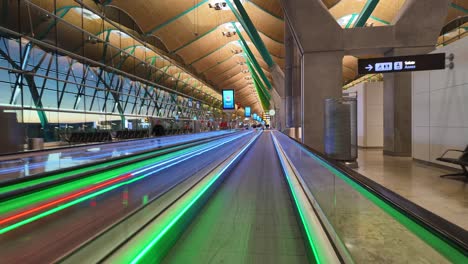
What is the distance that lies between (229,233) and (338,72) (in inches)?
381

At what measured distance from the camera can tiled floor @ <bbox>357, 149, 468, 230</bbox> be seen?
5500 millimetres

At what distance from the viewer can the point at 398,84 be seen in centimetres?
1355

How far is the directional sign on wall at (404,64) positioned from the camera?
384 inches

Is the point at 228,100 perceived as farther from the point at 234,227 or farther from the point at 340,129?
the point at 234,227

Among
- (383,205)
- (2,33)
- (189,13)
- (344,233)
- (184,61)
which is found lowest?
(344,233)

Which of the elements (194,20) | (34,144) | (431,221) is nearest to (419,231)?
(431,221)

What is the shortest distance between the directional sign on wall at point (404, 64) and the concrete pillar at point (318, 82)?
1290 millimetres

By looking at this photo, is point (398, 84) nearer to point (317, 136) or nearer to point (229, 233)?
point (317, 136)

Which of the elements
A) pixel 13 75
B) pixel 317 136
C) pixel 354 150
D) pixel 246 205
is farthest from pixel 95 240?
pixel 13 75

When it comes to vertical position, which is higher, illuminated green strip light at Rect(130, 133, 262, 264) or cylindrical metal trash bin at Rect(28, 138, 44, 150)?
cylindrical metal trash bin at Rect(28, 138, 44, 150)

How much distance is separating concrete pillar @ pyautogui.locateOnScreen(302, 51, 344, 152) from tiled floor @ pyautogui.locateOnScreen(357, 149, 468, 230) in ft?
8.44

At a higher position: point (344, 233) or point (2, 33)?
point (2, 33)

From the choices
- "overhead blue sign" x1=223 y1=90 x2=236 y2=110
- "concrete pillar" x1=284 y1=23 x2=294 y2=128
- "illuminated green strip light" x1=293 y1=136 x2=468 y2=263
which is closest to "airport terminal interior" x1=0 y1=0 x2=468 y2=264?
"illuminated green strip light" x1=293 y1=136 x2=468 y2=263

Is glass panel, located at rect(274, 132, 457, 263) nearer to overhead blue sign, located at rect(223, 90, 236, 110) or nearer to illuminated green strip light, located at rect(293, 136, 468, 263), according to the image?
illuminated green strip light, located at rect(293, 136, 468, 263)
